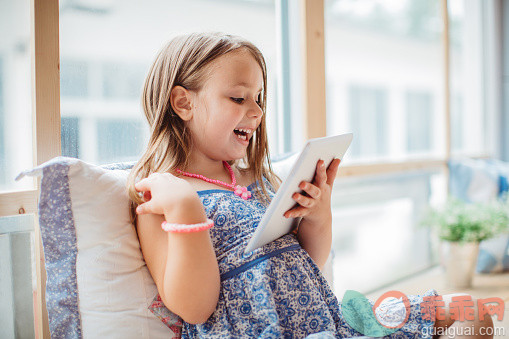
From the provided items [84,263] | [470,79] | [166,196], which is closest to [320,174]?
[166,196]

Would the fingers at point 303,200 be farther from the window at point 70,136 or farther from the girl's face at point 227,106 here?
the window at point 70,136

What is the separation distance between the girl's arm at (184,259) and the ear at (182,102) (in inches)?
9.2

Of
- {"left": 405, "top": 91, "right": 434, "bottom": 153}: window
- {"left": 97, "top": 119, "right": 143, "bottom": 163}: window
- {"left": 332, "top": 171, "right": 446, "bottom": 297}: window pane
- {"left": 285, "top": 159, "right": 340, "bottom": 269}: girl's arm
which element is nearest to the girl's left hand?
{"left": 285, "top": 159, "right": 340, "bottom": 269}: girl's arm

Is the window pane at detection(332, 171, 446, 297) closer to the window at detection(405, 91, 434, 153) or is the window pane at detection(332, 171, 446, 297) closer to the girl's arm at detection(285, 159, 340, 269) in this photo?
the window at detection(405, 91, 434, 153)

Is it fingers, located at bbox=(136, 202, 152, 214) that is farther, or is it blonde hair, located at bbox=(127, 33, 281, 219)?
blonde hair, located at bbox=(127, 33, 281, 219)

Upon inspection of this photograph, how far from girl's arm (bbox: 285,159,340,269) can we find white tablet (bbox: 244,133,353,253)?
2 cm

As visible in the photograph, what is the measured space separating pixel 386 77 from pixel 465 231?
3.96 feet

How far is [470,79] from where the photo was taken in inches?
127

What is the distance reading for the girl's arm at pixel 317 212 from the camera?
3.09 feet

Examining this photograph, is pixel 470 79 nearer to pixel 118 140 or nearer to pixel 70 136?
pixel 118 140

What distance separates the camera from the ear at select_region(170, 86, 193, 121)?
1068 mm

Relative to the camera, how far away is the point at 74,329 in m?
0.88

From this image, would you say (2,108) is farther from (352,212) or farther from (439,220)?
(439,220)
